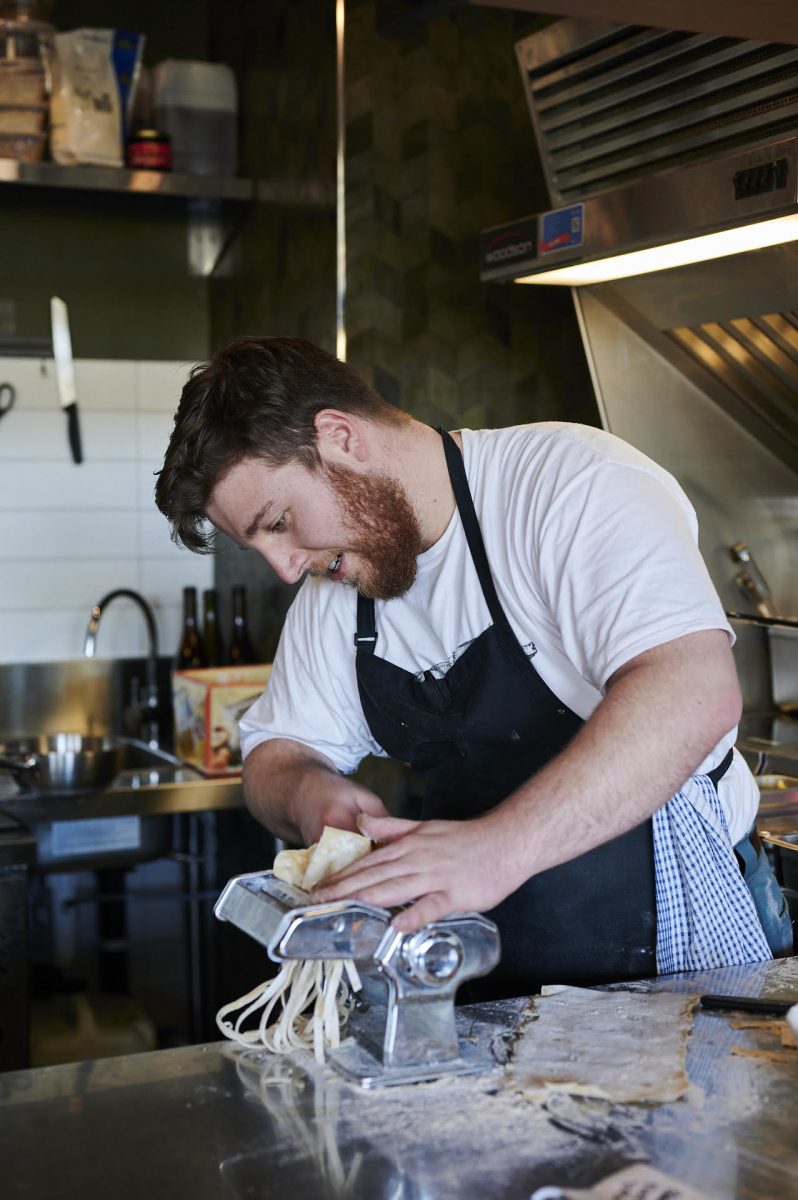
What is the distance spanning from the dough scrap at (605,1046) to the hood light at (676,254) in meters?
1.22

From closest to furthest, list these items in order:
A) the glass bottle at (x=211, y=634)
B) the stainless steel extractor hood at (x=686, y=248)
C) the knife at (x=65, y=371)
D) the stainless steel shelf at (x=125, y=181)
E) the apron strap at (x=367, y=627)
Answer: the apron strap at (x=367, y=627), the stainless steel extractor hood at (x=686, y=248), the stainless steel shelf at (x=125, y=181), the knife at (x=65, y=371), the glass bottle at (x=211, y=634)

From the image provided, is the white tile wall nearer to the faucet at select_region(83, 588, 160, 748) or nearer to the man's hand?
the faucet at select_region(83, 588, 160, 748)

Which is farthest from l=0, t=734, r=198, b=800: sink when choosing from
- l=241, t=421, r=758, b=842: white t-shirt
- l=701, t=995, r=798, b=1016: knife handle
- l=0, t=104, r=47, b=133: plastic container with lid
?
l=701, t=995, r=798, b=1016: knife handle

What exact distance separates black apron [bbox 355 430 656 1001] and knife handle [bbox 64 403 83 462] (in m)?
2.08

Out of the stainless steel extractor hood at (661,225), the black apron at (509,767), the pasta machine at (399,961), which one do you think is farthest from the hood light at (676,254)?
the pasta machine at (399,961)

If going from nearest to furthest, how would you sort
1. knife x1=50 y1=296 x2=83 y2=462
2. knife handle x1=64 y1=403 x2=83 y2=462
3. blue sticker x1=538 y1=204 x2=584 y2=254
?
blue sticker x1=538 y1=204 x2=584 y2=254, knife x1=50 y1=296 x2=83 y2=462, knife handle x1=64 y1=403 x2=83 y2=462

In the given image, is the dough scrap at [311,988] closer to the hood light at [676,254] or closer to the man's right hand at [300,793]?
the man's right hand at [300,793]

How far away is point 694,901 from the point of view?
1607mm

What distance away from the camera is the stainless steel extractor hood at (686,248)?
215 cm

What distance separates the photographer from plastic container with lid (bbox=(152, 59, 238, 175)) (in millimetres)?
3582

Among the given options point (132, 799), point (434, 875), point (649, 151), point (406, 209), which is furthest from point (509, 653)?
Answer: point (406, 209)

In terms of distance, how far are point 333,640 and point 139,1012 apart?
6.32 feet

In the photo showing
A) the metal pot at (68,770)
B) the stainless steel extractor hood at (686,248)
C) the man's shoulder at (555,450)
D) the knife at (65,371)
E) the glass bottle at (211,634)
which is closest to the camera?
the man's shoulder at (555,450)

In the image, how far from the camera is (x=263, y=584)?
3.51 m
